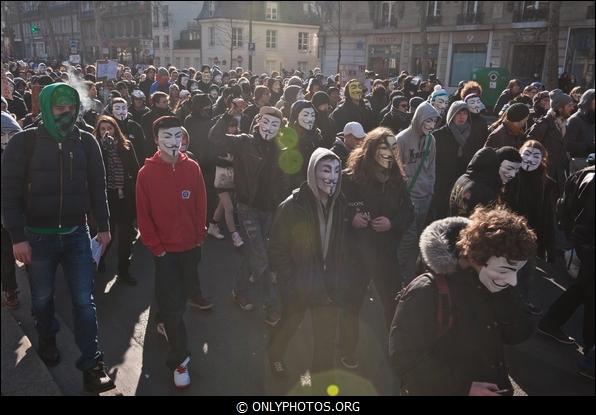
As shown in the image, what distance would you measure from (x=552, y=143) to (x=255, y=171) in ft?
14.3

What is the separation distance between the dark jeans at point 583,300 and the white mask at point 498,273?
2048 mm

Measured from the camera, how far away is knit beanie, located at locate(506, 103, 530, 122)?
250 inches

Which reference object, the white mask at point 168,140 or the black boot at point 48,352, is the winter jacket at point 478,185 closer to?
the white mask at point 168,140

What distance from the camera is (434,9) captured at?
36938 millimetres

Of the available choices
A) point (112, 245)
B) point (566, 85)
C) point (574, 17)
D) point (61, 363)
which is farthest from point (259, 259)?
point (574, 17)

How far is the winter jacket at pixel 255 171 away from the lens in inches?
191

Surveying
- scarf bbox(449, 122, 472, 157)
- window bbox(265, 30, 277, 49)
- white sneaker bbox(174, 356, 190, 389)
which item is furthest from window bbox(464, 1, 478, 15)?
white sneaker bbox(174, 356, 190, 389)

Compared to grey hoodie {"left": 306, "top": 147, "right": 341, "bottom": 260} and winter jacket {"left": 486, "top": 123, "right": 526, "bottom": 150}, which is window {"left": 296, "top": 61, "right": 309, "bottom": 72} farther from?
grey hoodie {"left": 306, "top": 147, "right": 341, "bottom": 260}

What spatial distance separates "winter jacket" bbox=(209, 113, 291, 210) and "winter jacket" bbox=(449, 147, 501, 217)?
1604 millimetres

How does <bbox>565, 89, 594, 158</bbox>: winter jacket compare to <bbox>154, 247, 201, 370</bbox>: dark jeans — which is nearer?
<bbox>154, 247, 201, 370</bbox>: dark jeans

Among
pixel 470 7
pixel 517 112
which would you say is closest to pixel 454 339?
pixel 517 112

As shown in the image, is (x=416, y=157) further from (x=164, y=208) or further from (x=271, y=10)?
(x=271, y=10)

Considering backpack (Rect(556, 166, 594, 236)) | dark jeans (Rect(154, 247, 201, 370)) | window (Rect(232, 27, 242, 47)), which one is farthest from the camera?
window (Rect(232, 27, 242, 47))

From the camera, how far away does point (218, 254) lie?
6.75m
